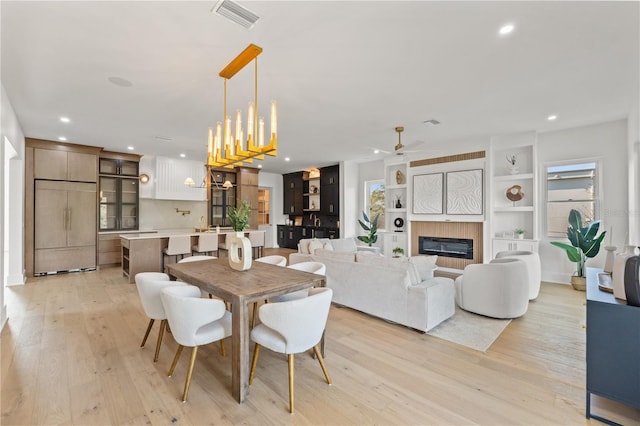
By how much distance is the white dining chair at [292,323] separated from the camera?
1970mm

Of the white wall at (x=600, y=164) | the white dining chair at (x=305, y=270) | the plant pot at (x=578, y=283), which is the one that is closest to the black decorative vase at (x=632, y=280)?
the white dining chair at (x=305, y=270)

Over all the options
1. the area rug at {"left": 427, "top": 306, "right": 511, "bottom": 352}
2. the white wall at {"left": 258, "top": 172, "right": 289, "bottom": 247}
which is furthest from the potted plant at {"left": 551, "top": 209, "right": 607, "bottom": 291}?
the white wall at {"left": 258, "top": 172, "right": 289, "bottom": 247}

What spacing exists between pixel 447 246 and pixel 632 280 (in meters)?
5.11

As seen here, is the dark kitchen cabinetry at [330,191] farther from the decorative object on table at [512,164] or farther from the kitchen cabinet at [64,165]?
the kitchen cabinet at [64,165]

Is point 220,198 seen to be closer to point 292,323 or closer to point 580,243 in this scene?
point 292,323

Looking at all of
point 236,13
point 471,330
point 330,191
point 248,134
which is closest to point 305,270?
point 248,134

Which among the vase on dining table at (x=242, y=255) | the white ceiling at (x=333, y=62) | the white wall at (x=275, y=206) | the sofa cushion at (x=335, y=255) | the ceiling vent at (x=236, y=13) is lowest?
the sofa cushion at (x=335, y=255)

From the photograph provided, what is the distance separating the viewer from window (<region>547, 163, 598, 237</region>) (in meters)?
5.05

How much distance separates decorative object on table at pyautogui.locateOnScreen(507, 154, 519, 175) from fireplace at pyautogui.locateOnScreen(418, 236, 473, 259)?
166 centimetres

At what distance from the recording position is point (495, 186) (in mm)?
6059

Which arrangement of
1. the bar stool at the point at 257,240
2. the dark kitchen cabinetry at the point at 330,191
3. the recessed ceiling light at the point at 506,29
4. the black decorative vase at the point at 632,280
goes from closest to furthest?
the black decorative vase at the point at 632,280, the recessed ceiling light at the point at 506,29, the bar stool at the point at 257,240, the dark kitchen cabinetry at the point at 330,191

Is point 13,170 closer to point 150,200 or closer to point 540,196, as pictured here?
point 150,200

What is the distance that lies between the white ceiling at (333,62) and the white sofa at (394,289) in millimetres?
2169

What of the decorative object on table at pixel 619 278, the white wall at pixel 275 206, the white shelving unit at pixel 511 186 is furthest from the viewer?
the white wall at pixel 275 206
